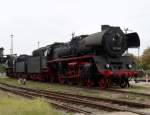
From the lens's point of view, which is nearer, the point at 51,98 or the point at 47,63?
the point at 51,98

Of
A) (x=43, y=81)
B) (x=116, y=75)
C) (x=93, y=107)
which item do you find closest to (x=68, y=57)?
(x=116, y=75)

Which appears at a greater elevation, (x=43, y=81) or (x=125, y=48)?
(x=125, y=48)

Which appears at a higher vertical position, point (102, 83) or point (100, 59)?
point (100, 59)

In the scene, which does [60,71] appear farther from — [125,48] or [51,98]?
[51,98]

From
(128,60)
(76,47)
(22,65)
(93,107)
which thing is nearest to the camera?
(93,107)

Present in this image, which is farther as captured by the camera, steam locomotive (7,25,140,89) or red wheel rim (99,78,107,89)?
red wheel rim (99,78,107,89)

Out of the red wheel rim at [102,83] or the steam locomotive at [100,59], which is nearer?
the steam locomotive at [100,59]

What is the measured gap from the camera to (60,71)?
28.7 m

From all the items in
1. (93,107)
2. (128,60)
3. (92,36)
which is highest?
(92,36)

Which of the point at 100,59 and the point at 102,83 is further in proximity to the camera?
the point at 102,83

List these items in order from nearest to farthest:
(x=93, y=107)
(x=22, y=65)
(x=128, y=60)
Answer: (x=93, y=107) < (x=128, y=60) < (x=22, y=65)

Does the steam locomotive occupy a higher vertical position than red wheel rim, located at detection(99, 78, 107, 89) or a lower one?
higher

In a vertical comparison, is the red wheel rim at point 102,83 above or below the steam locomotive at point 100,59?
below

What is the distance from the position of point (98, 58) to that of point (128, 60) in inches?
91.3
